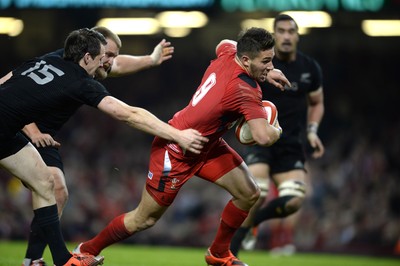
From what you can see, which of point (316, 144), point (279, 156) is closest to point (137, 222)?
point (279, 156)

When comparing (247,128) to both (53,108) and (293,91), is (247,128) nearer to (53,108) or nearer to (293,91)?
(53,108)

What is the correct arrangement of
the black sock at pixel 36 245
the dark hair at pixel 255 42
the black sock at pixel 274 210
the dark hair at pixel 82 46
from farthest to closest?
the black sock at pixel 274 210
the black sock at pixel 36 245
the dark hair at pixel 255 42
the dark hair at pixel 82 46

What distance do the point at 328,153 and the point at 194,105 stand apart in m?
10.9

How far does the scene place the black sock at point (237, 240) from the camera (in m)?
7.85

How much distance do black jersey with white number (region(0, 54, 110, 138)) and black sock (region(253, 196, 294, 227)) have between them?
292 centimetres

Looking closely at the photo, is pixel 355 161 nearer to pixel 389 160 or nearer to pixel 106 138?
pixel 389 160

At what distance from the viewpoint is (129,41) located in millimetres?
16969

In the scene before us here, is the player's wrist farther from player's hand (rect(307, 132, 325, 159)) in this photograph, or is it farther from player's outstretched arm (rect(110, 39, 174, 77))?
player's outstretched arm (rect(110, 39, 174, 77))

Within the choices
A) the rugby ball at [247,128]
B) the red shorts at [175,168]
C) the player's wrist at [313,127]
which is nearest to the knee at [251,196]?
the red shorts at [175,168]

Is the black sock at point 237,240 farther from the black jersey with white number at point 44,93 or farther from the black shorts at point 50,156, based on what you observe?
the black jersey with white number at point 44,93

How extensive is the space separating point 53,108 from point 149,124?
0.83 m

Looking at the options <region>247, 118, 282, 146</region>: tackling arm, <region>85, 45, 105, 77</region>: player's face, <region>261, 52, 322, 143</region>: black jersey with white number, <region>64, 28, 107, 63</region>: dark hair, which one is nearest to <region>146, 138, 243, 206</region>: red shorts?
<region>247, 118, 282, 146</region>: tackling arm

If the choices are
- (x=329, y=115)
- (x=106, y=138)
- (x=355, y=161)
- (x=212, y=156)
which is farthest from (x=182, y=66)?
(x=212, y=156)

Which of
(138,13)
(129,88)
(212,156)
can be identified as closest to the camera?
(212,156)
